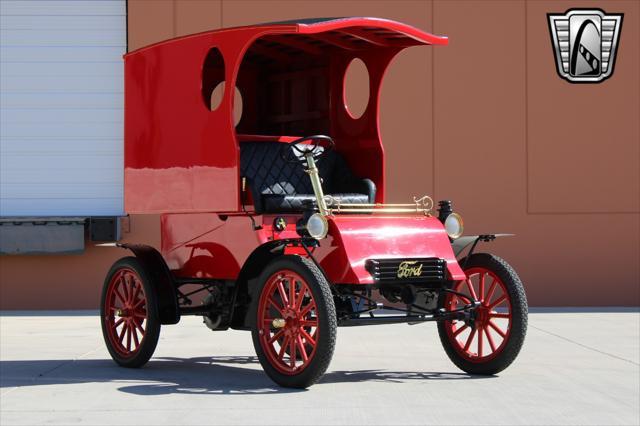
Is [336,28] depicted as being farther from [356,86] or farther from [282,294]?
[356,86]

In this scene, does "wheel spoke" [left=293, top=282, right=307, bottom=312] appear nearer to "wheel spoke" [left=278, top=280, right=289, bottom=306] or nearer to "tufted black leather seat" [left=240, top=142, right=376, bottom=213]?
"wheel spoke" [left=278, top=280, right=289, bottom=306]

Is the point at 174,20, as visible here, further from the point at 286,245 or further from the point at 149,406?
the point at 149,406

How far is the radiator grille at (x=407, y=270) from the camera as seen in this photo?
834 cm

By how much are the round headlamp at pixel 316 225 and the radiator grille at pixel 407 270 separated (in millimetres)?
372

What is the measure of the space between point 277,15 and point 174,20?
1325mm

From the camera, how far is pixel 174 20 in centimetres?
1595

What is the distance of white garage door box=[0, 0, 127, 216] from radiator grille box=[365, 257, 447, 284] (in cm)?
799

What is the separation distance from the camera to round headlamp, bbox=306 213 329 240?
8312 mm

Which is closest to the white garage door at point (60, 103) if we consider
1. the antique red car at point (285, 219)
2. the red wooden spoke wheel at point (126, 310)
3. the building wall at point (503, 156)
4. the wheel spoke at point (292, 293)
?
the building wall at point (503, 156)

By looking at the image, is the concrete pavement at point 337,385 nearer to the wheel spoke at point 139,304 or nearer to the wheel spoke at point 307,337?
the wheel spoke at point 307,337

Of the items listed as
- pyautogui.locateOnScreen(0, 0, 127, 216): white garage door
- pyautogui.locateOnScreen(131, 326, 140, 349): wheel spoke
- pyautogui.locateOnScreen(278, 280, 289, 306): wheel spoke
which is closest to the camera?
pyautogui.locateOnScreen(278, 280, 289, 306): wheel spoke

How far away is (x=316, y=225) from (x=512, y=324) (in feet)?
5.16

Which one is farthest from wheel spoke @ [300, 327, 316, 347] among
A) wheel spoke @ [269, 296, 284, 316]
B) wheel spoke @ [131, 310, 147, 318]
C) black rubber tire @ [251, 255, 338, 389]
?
wheel spoke @ [131, 310, 147, 318]

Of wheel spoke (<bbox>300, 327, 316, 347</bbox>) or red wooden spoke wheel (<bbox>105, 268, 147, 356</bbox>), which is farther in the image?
red wooden spoke wheel (<bbox>105, 268, 147, 356</bbox>)
